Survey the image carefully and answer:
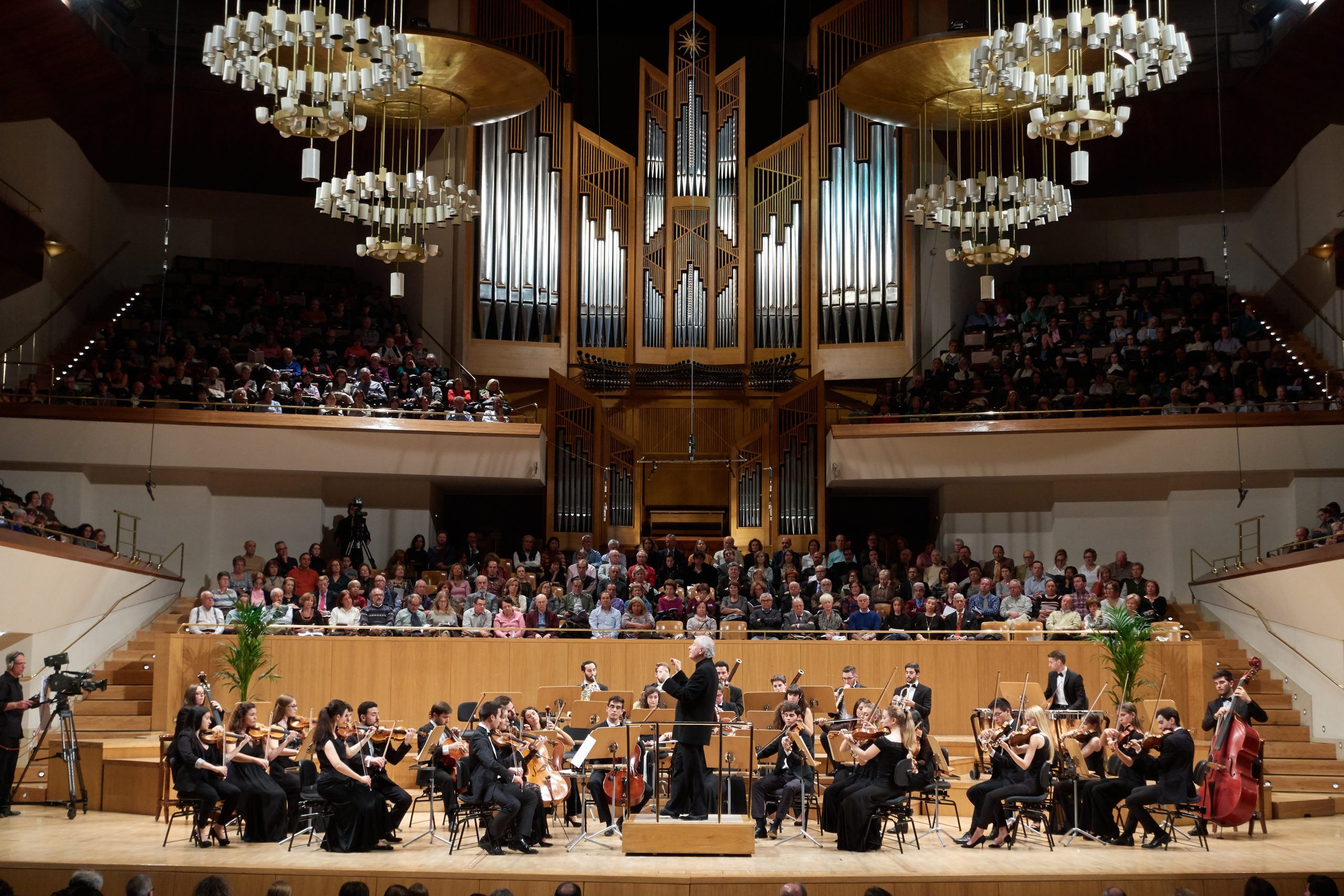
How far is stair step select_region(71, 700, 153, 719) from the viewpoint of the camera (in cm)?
1248

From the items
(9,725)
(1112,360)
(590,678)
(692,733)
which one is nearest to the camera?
(692,733)

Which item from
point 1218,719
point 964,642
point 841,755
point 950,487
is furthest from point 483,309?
point 1218,719

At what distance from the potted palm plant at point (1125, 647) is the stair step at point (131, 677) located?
8416 millimetres

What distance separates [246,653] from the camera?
12133 mm

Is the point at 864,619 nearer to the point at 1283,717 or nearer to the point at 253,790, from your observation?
the point at 1283,717

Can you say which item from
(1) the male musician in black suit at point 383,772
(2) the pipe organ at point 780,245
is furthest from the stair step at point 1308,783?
(2) the pipe organ at point 780,245

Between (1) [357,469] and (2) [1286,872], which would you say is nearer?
(2) [1286,872]

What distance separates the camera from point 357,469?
1582 centimetres

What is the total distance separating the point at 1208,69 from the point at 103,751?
1416cm

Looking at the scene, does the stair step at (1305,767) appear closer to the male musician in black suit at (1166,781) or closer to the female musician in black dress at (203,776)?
the male musician in black suit at (1166,781)

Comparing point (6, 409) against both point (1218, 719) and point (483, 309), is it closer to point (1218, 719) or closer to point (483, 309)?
point (483, 309)

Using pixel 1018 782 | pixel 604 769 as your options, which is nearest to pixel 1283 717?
pixel 1018 782

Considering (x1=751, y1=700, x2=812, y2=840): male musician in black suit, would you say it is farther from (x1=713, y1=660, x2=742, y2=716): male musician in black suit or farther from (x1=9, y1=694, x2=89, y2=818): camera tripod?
(x1=9, y1=694, x2=89, y2=818): camera tripod

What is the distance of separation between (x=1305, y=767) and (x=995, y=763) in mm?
4022
